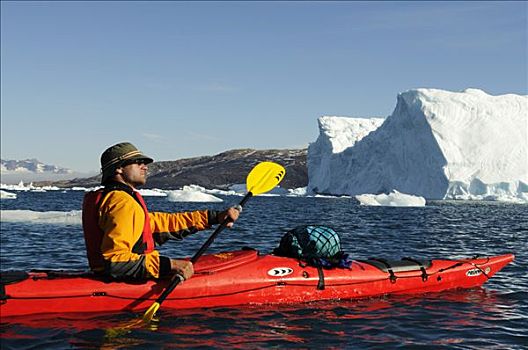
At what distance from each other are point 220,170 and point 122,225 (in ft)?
418

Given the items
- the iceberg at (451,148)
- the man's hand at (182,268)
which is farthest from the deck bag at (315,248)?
the iceberg at (451,148)

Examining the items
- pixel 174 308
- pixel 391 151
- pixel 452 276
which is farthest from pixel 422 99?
pixel 174 308

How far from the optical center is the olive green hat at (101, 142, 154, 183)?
479 centimetres

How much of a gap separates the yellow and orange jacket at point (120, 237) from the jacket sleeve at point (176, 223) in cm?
50

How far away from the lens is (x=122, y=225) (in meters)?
4.61

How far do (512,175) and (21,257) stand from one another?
34.6 metres

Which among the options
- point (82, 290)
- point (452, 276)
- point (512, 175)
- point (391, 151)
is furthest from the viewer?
point (391, 151)

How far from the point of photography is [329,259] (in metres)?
6.62

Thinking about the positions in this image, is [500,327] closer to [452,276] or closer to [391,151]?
[452,276]

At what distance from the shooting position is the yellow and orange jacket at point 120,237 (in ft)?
15.2

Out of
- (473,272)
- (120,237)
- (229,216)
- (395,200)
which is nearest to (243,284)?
(229,216)

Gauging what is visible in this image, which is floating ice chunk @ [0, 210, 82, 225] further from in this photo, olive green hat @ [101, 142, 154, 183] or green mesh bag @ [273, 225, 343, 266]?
olive green hat @ [101, 142, 154, 183]

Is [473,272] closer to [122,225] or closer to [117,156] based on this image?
[122,225]

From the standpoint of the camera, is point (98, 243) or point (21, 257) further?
point (21, 257)
